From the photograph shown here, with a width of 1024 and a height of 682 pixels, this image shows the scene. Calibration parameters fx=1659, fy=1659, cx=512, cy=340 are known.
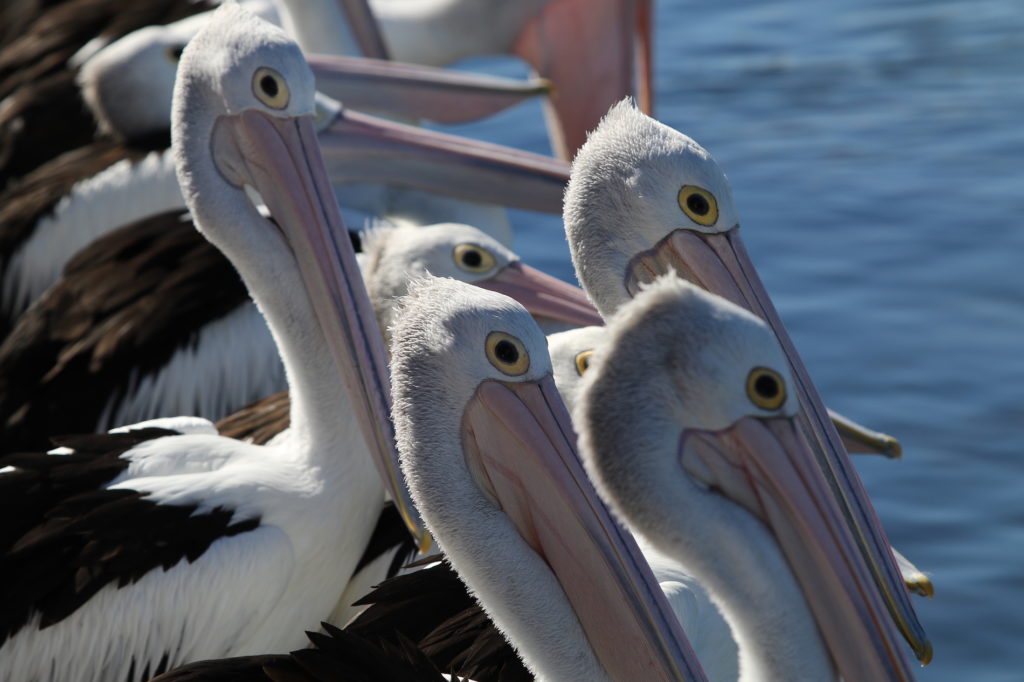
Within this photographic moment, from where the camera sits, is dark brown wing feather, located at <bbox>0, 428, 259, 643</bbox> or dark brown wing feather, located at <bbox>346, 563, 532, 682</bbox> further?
dark brown wing feather, located at <bbox>0, 428, 259, 643</bbox>

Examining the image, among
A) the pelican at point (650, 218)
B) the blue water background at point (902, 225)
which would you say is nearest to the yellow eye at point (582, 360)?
the pelican at point (650, 218)

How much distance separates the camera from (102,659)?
10.3 feet

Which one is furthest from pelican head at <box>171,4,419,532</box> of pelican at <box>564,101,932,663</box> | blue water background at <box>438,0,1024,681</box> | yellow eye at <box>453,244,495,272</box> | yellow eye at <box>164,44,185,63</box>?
blue water background at <box>438,0,1024,681</box>

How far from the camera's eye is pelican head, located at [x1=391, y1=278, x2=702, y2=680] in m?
2.53

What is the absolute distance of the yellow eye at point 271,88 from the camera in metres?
3.51

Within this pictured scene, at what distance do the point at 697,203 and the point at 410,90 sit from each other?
202cm

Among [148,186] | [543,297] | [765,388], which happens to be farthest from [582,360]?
[148,186]

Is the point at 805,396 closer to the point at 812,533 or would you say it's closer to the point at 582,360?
the point at 812,533

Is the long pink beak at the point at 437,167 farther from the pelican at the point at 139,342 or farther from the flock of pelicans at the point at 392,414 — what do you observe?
the pelican at the point at 139,342

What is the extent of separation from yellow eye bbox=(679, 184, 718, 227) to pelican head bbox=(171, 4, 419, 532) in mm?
773

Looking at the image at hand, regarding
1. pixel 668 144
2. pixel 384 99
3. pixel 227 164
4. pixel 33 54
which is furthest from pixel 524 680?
pixel 33 54

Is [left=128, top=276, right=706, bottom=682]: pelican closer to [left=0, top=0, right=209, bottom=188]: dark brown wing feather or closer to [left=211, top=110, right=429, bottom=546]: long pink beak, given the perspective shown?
[left=211, top=110, right=429, bottom=546]: long pink beak

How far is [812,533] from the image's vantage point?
2.44m

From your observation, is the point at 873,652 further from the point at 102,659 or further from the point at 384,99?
the point at 384,99
